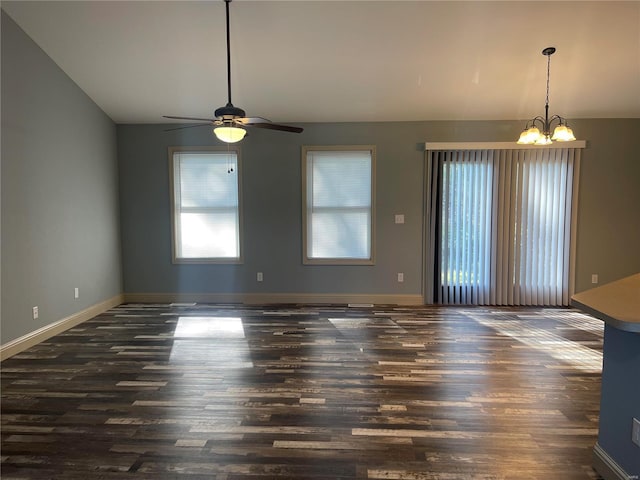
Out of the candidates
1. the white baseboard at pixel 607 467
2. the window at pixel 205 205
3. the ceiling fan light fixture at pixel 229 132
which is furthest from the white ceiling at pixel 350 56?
the white baseboard at pixel 607 467

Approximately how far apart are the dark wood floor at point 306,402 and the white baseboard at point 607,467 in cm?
6

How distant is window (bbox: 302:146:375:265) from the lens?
5.09 m

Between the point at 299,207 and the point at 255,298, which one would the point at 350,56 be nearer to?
the point at 299,207

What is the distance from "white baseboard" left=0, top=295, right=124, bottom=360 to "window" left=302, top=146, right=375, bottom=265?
2.86m

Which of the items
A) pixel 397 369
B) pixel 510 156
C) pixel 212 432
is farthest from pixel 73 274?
pixel 510 156

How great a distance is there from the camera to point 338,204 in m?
5.16

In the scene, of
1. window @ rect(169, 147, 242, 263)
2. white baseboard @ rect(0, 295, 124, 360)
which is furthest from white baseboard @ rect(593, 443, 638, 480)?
white baseboard @ rect(0, 295, 124, 360)

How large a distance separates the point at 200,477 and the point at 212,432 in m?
0.37

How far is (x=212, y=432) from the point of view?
215 cm

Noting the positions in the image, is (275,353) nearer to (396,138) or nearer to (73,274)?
(73,274)

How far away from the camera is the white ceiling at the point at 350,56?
3264 millimetres

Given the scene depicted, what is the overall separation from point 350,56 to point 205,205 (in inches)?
115

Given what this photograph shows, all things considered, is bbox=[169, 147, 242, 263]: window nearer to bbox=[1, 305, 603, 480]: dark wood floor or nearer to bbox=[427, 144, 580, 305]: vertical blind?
bbox=[1, 305, 603, 480]: dark wood floor

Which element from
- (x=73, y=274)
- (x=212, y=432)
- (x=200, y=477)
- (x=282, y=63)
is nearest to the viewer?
(x=200, y=477)
